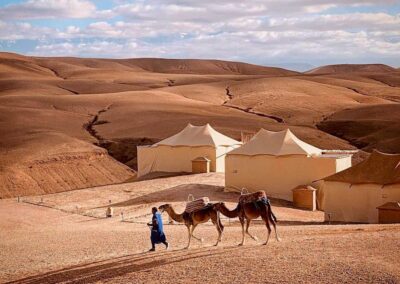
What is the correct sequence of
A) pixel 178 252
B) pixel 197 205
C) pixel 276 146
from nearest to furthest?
1. pixel 178 252
2. pixel 197 205
3. pixel 276 146

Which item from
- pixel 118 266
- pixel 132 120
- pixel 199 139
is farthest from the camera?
pixel 132 120

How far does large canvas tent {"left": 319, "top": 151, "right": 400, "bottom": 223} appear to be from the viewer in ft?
79.9

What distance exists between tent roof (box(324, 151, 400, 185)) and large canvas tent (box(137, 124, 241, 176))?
1376 centimetres

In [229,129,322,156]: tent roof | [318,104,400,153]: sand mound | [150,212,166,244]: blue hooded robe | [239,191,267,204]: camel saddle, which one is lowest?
[318,104,400,153]: sand mound

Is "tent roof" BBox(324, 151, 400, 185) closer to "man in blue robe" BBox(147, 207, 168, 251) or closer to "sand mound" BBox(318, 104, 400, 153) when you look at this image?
"man in blue robe" BBox(147, 207, 168, 251)

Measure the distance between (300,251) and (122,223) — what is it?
11238 millimetres

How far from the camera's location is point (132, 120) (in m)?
64.2

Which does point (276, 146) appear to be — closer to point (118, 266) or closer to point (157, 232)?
point (157, 232)

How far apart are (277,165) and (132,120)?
34.5 metres

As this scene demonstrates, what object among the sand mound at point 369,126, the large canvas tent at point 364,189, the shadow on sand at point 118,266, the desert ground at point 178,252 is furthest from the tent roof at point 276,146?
the sand mound at point 369,126

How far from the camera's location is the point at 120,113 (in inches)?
2699

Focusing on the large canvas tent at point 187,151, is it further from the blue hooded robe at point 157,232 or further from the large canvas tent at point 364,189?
the blue hooded robe at point 157,232

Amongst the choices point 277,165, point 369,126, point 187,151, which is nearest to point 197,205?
point 277,165

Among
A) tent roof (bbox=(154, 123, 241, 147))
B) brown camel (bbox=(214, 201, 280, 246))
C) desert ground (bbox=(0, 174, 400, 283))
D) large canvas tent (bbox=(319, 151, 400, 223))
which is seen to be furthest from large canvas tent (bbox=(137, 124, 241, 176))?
brown camel (bbox=(214, 201, 280, 246))
